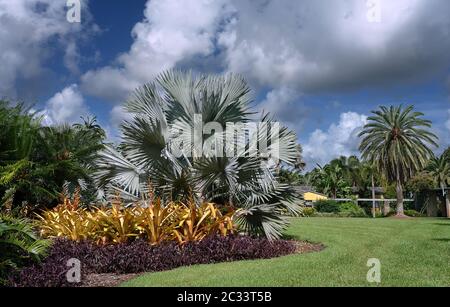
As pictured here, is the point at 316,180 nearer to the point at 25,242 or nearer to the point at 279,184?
the point at 279,184

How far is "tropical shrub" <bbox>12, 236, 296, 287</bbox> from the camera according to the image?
7309 mm

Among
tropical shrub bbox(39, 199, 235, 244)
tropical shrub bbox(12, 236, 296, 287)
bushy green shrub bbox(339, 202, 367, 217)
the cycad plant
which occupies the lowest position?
bushy green shrub bbox(339, 202, 367, 217)

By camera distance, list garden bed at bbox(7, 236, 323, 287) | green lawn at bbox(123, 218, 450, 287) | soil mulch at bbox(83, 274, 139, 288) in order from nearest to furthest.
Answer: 1. green lawn at bbox(123, 218, 450, 287)
2. garden bed at bbox(7, 236, 323, 287)
3. soil mulch at bbox(83, 274, 139, 288)

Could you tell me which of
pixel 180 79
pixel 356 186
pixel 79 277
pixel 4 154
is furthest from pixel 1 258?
pixel 356 186

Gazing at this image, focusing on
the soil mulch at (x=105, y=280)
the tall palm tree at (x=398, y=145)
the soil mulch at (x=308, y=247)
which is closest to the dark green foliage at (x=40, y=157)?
the soil mulch at (x=105, y=280)

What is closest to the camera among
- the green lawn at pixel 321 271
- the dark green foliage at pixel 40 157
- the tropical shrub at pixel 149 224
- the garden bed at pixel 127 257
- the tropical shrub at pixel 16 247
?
the green lawn at pixel 321 271

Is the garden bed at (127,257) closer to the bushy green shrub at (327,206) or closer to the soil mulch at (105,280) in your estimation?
the soil mulch at (105,280)

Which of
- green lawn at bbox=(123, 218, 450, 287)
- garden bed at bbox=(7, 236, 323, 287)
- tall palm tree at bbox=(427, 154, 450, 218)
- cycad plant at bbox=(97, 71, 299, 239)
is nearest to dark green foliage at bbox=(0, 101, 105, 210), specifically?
cycad plant at bbox=(97, 71, 299, 239)

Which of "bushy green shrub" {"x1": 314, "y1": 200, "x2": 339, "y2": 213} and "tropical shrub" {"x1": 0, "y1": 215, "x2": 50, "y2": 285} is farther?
"bushy green shrub" {"x1": 314, "y1": 200, "x2": 339, "y2": 213}

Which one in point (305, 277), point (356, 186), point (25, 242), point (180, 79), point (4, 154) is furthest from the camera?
point (356, 186)

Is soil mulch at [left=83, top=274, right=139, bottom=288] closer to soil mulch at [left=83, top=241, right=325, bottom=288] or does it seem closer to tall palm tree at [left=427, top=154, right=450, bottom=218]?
soil mulch at [left=83, top=241, right=325, bottom=288]

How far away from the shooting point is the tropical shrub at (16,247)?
7105mm
